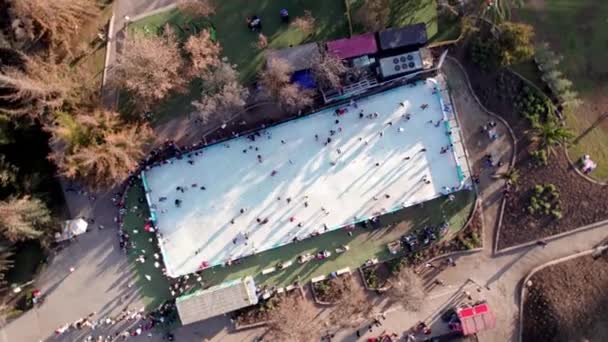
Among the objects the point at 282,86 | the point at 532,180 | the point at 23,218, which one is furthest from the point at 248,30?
the point at 532,180

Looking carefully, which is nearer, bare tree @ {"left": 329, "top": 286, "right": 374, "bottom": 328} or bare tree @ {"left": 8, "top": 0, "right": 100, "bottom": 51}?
bare tree @ {"left": 8, "top": 0, "right": 100, "bottom": 51}

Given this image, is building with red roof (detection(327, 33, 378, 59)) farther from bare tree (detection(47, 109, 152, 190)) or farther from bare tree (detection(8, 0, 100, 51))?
bare tree (detection(8, 0, 100, 51))

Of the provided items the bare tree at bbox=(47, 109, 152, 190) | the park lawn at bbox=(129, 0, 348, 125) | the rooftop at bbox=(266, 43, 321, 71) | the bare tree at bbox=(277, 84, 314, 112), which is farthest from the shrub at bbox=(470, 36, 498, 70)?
the bare tree at bbox=(47, 109, 152, 190)

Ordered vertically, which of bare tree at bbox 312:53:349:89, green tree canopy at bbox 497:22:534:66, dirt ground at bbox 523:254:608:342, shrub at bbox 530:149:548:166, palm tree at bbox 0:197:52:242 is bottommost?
dirt ground at bbox 523:254:608:342

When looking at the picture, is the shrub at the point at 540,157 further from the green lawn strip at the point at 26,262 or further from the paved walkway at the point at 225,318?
the green lawn strip at the point at 26,262

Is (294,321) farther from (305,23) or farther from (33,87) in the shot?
(33,87)

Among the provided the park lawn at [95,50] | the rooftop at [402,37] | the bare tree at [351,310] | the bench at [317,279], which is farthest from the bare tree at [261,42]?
the bare tree at [351,310]

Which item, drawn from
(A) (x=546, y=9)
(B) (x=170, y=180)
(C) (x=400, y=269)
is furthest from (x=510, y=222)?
(B) (x=170, y=180)
